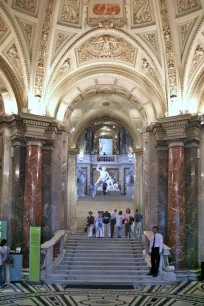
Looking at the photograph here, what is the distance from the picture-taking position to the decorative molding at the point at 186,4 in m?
12.7

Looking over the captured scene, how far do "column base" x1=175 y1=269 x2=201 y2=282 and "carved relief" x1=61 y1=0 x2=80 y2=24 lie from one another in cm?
930

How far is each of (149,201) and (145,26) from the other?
249 inches

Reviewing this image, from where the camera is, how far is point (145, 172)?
1581cm

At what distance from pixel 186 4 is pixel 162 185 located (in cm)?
622

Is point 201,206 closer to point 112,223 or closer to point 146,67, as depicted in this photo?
point 112,223

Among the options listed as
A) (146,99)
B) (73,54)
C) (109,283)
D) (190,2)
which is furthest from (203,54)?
(109,283)

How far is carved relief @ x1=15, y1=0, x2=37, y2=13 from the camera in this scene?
41.9 feet

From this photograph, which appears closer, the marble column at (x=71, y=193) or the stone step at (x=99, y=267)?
the stone step at (x=99, y=267)

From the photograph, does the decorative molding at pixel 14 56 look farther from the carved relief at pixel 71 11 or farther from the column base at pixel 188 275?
the column base at pixel 188 275

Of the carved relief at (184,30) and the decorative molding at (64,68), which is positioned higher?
the carved relief at (184,30)

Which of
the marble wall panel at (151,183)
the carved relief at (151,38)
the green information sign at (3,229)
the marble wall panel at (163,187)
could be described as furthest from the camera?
the marble wall panel at (151,183)

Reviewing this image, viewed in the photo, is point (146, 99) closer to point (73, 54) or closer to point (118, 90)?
point (118, 90)

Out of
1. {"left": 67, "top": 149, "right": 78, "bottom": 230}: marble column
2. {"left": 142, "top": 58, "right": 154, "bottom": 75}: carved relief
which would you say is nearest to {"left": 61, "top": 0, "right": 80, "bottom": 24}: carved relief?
{"left": 142, "top": 58, "right": 154, "bottom": 75}: carved relief

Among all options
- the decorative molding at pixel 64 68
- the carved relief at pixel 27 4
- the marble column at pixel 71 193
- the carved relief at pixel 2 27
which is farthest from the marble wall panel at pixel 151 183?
the carved relief at pixel 2 27
